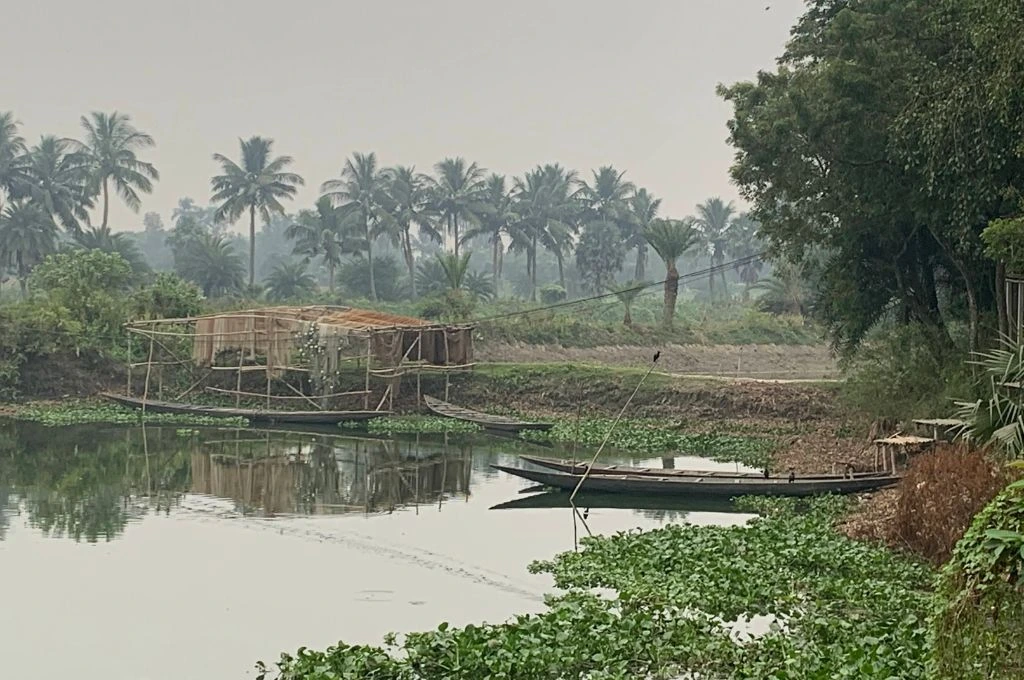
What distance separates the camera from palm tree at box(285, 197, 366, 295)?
48.2 meters

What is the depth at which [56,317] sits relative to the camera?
2869 centimetres

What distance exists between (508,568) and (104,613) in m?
3.92

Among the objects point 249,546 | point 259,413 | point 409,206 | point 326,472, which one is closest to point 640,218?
point 409,206

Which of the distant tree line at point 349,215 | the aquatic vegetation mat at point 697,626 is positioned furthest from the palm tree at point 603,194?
the aquatic vegetation mat at point 697,626

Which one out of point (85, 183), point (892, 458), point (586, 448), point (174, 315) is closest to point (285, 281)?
point (85, 183)

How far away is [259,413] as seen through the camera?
83.4 feet

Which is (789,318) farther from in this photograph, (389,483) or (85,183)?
(85,183)

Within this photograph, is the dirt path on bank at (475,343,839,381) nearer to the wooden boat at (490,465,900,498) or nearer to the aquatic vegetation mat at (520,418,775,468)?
the aquatic vegetation mat at (520,418,775,468)

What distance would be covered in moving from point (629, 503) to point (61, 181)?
3956 centimetres

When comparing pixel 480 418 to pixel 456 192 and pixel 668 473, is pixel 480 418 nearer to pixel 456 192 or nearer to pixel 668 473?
pixel 668 473

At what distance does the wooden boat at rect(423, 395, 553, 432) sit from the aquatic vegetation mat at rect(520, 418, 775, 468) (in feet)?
0.69

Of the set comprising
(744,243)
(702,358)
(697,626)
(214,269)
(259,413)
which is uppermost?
(744,243)

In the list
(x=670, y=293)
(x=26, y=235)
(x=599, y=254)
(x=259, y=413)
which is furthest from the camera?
(x=599, y=254)

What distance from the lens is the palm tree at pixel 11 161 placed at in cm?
4556
